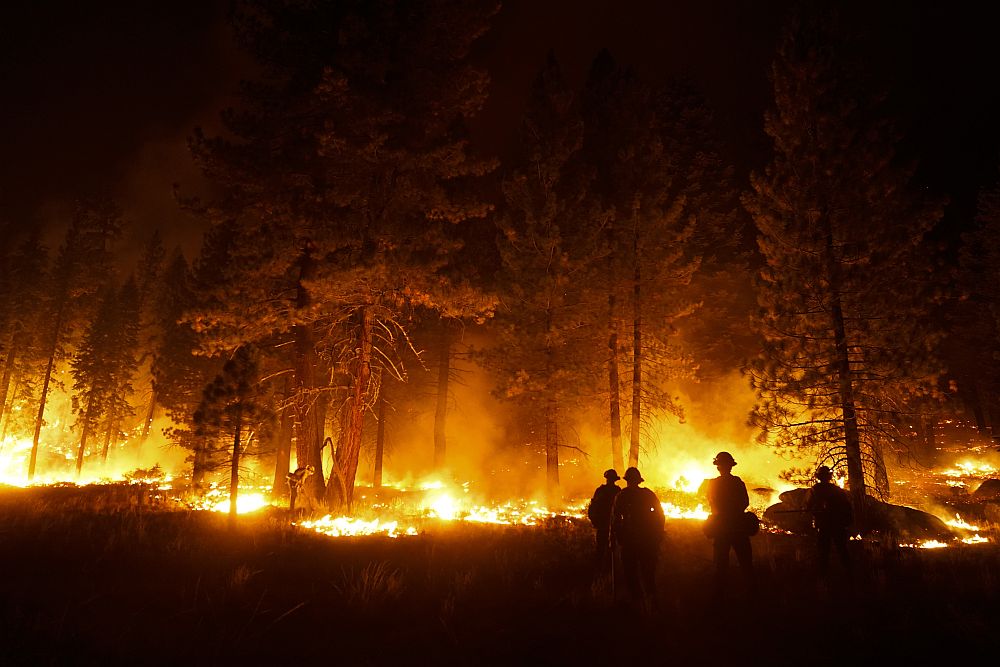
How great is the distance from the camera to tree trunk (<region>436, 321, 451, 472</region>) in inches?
1030

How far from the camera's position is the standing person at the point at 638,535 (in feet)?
25.6

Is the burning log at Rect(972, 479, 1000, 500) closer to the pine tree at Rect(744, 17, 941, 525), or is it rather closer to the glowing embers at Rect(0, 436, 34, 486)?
the pine tree at Rect(744, 17, 941, 525)

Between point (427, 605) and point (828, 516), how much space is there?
735cm

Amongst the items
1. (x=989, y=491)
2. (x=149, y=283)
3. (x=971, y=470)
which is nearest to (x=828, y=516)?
(x=989, y=491)

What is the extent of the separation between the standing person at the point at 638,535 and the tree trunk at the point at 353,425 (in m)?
9.29

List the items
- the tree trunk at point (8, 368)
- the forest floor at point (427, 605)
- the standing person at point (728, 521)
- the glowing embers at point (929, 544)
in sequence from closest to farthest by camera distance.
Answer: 1. the forest floor at point (427, 605)
2. the standing person at point (728, 521)
3. the glowing embers at point (929, 544)
4. the tree trunk at point (8, 368)

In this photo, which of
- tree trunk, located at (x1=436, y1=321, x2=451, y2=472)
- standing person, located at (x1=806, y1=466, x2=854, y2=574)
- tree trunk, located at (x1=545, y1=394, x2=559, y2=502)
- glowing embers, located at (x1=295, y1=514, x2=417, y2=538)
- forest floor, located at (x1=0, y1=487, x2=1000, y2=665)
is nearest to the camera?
forest floor, located at (x1=0, y1=487, x2=1000, y2=665)

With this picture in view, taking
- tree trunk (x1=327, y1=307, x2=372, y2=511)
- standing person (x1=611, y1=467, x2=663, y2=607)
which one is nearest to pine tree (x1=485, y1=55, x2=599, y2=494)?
tree trunk (x1=327, y1=307, x2=372, y2=511)

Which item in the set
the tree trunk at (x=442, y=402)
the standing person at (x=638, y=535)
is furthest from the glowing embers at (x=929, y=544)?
the tree trunk at (x=442, y=402)

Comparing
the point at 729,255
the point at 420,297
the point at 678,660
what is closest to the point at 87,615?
the point at 678,660

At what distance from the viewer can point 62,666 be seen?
476 centimetres

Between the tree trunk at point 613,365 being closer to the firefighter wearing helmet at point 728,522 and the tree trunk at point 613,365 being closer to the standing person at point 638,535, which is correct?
the firefighter wearing helmet at point 728,522

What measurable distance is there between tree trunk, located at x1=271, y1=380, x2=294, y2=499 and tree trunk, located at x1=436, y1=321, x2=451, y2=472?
8135 mm

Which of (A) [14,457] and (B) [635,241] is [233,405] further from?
(A) [14,457]
